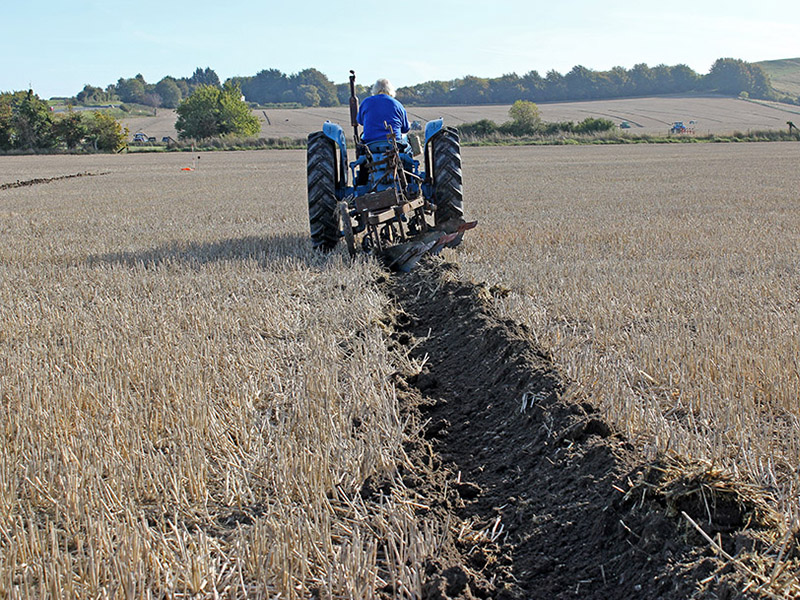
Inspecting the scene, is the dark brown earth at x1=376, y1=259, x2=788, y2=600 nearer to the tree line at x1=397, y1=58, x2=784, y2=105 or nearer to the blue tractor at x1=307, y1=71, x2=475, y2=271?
the blue tractor at x1=307, y1=71, x2=475, y2=271

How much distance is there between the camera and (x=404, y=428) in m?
3.29

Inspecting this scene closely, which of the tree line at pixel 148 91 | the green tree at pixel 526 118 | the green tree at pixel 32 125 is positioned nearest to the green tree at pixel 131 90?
the tree line at pixel 148 91

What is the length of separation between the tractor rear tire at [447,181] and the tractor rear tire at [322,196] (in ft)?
3.76

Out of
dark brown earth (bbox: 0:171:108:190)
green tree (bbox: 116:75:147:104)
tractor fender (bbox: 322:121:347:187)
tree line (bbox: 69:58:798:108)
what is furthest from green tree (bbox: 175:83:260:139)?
green tree (bbox: 116:75:147:104)

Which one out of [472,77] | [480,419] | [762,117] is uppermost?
[472,77]

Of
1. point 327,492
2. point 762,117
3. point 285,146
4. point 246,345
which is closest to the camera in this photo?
point 327,492

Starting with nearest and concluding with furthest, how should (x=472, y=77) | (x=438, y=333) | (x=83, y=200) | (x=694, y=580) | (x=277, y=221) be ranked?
(x=694, y=580) → (x=438, y=333) → (x=277, y=221) → (x=83, y=200) → (x=472, y=77)

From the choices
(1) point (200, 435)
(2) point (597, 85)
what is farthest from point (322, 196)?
(2) point (597, 85)

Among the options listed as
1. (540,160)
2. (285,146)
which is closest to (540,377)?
(540,160)

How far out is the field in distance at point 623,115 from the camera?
6172 centimetres

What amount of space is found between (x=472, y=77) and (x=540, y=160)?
6781 centimetres

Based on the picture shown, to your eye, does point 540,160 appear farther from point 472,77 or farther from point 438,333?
point 472,77

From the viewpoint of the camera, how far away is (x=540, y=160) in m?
28.7

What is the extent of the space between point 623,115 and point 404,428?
230 feet
